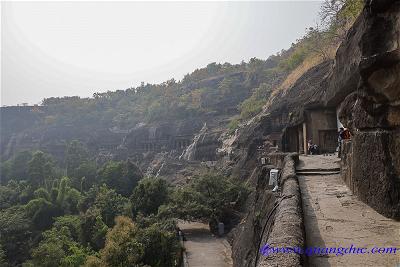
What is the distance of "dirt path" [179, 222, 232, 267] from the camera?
19616 millimetres

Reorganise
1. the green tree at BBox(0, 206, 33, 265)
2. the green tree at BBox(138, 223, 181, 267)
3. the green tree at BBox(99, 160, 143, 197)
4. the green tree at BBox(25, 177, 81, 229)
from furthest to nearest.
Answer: the green tree at BBox(99, 160, 143, 197) < the green tree at BBox(25, 177, 81, 229) < the green tree at BBox(0, 206, 33, 265) < the green tree at BBox(138, 223, 181, 267)

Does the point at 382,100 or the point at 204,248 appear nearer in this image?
the point at 382,100

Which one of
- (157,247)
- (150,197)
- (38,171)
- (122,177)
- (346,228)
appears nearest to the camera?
(346,228)

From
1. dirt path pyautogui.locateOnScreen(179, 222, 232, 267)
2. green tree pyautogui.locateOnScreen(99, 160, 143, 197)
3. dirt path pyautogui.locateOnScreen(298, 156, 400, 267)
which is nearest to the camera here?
dirt path pyautogui.locateOnScreen(298, 156, 400, 267)

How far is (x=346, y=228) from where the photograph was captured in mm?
5445

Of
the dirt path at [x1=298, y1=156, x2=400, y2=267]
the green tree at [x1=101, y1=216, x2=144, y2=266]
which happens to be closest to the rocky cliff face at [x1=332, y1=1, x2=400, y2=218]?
the dirt path at [x1=298, y1=156, x2=400, y2=267]

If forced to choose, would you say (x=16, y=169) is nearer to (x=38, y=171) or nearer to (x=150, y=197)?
(x=38, y=171)

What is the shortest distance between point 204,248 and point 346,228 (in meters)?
17.9

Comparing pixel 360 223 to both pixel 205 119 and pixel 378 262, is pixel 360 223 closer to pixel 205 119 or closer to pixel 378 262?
pixel 378 262

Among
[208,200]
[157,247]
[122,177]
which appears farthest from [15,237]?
[157,247]

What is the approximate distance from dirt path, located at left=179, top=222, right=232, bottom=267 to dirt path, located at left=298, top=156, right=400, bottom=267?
13126 mm

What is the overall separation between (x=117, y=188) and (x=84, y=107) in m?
61.2

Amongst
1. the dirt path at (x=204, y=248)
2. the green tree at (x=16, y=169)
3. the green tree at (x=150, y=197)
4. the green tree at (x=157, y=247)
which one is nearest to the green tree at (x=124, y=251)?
the green tree at (x=157, y=247)

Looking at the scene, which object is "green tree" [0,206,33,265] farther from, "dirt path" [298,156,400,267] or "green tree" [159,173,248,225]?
"dirt path" [298,156,400,267]
